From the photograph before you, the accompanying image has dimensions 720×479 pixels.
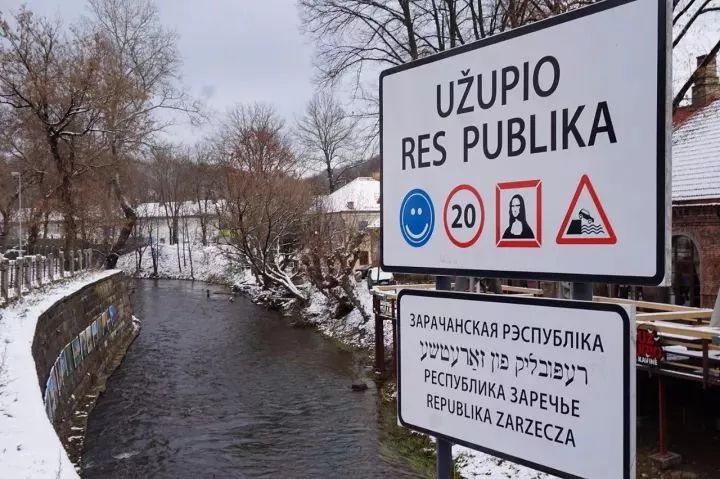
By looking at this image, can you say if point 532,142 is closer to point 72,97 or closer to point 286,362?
point 286,362

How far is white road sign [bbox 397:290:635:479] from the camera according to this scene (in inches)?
58.2

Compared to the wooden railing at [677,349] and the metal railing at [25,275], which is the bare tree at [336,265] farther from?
the wooden railing at [677,349]

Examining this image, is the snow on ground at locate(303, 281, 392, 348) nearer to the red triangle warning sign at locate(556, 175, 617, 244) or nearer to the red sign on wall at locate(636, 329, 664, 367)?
the red sign on wall at locate(636, 329, 664, 367)

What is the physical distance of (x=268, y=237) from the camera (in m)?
31.9

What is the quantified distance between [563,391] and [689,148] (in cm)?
1726

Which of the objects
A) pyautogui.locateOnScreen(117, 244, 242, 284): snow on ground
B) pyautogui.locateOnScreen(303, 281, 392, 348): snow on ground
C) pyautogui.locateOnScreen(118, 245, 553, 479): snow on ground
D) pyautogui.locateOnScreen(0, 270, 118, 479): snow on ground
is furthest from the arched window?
pyautogui.locateOnScreen(117, 244, 242, 284): snow on ground

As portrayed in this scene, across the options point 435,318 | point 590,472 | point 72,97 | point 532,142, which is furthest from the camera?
point 72,97

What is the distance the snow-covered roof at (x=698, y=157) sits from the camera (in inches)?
579

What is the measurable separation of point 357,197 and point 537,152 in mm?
43155

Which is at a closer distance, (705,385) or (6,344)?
(705,385)

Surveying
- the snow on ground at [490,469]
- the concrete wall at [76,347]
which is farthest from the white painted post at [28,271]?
the snow on ground at [490,469]

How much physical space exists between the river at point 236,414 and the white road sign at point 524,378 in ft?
32.6

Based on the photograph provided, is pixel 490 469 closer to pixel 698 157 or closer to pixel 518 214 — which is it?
pixel 518 214

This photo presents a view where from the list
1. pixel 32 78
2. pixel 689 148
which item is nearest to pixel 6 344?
pixel 32 78
